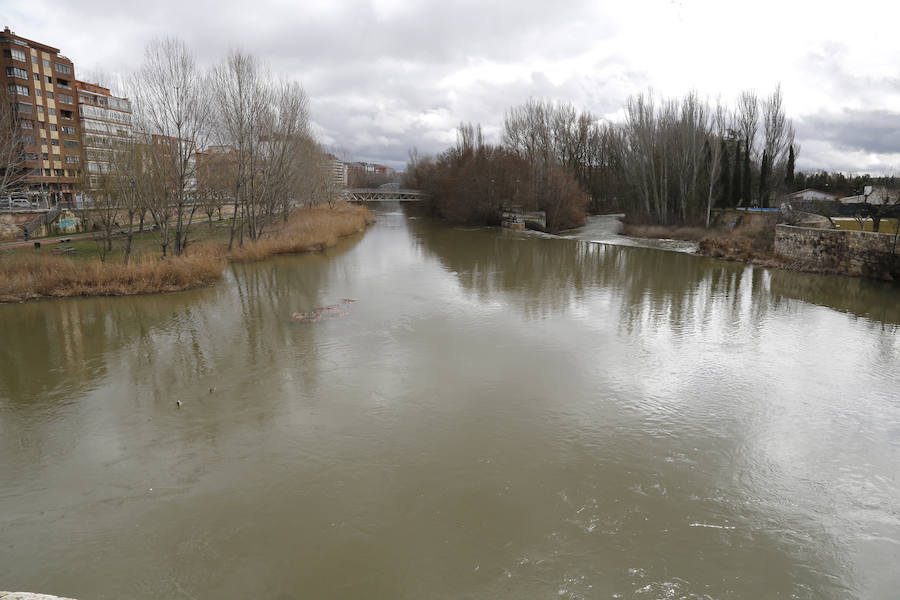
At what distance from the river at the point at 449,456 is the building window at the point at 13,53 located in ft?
136

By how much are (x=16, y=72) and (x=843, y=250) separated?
56.6 m

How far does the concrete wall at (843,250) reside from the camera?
17.9 m

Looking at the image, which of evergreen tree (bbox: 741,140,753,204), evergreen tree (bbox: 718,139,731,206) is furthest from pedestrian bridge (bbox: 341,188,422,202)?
evergreen tree (bbox: 741,140,753,204)

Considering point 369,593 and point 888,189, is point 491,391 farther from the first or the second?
point 888,189

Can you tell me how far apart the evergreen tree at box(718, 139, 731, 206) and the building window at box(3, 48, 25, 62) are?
5524 cm

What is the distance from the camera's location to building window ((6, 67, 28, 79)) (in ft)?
134

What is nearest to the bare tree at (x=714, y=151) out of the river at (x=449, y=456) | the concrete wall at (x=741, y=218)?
the concrete wall at (x=741, y=218)

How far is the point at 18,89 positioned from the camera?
135 ft

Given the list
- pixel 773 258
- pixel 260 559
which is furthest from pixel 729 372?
pixel 773 258

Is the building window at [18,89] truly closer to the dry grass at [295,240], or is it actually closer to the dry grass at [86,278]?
the dry grass at [295,240]

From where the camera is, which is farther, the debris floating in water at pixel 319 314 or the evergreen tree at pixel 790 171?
the evergreen tree at pixel 790 171

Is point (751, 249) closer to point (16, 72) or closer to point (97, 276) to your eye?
point (97, 276)

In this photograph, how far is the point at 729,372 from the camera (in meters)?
9.27

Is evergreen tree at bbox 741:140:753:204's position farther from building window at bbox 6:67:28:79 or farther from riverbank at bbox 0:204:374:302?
building window at bbox 6:67:28:79
